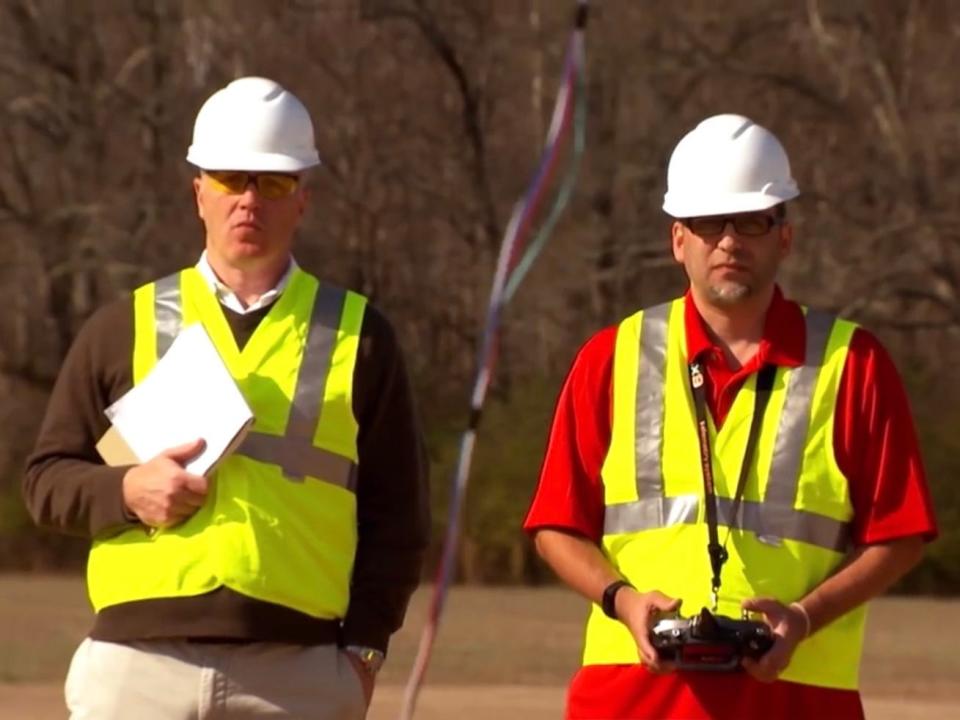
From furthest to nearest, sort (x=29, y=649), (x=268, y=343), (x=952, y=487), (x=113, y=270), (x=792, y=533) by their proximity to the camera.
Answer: (x=113, y=270)
(x=952, y=487)
(x=29, y=649)
(x=268, y=343)
(x=792, y=533)

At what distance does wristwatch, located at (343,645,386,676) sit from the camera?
18.4 feet

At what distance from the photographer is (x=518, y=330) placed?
1206 inches

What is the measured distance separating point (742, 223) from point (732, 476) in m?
0.53

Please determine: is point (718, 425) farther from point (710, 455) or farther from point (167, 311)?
point (167, 311)

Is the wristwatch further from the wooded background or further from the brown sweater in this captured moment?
the wooded background

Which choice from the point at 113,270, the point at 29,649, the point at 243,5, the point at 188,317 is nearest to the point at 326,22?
the point at 243,5

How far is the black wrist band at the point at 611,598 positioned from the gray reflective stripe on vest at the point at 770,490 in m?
0.12

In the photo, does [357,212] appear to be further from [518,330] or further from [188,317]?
[188,317]

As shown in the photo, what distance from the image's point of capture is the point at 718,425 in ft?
17.7

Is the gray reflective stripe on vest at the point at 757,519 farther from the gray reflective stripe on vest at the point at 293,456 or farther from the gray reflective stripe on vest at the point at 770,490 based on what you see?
the gray reflective stripe on vest at the point at 293,456

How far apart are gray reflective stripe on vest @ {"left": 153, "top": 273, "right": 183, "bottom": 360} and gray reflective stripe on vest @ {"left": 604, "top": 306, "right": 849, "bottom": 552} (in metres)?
1.02

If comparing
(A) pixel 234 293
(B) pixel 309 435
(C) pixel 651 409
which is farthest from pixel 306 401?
(C) pixel 651 409

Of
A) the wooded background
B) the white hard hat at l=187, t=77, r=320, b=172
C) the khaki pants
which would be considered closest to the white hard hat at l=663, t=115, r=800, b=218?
the white hard hat at l=187, t=77, r=320, b=172

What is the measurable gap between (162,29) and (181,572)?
86.6 feet
